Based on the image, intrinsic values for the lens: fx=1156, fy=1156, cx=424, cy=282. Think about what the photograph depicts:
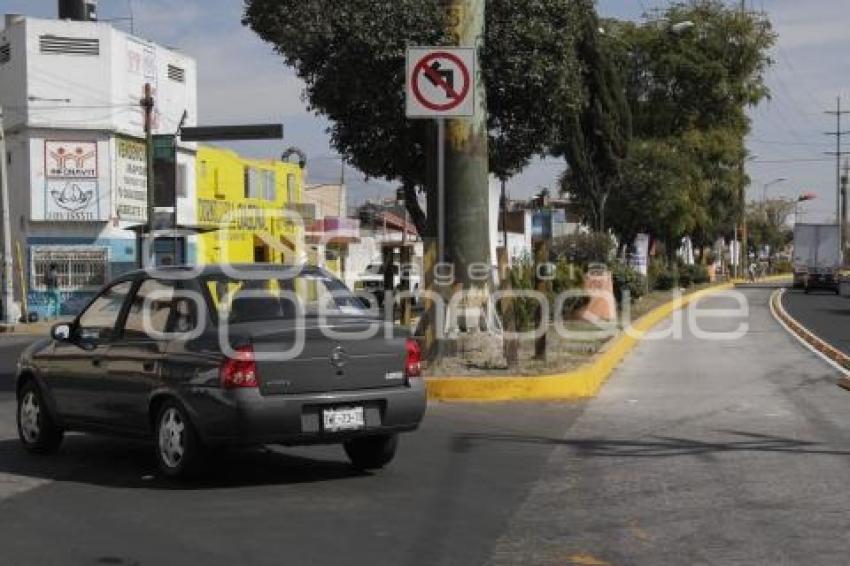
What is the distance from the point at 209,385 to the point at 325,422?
84 centimetres

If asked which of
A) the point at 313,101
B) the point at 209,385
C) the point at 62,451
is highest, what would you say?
the point at 313,101

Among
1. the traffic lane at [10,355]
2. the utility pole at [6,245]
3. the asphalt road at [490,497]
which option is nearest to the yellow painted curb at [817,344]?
the asphalt road at [490,497]

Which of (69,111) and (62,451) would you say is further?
(69,111)

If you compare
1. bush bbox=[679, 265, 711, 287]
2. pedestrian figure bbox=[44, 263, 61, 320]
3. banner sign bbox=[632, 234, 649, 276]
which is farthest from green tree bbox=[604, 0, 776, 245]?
pedestrian figure bbox=[44, 263, 61, 320]

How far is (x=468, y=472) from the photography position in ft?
28.4

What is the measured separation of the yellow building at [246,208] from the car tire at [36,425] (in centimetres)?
2845

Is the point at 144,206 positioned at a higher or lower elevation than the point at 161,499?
higher

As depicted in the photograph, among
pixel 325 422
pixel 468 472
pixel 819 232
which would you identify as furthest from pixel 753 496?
pixel 819 232

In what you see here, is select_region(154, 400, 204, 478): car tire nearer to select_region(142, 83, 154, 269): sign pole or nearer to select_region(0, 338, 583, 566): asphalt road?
select_region(0, 338, 583, 566): asphalt road

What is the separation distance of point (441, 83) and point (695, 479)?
5.92m

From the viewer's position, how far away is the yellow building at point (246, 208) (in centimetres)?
4178

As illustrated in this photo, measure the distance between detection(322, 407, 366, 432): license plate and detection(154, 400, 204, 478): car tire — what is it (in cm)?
89

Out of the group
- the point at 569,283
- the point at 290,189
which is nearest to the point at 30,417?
the point at 569,283

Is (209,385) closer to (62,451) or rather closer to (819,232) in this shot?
(62,451)
